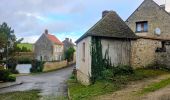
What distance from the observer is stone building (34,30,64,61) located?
84375 millimetres

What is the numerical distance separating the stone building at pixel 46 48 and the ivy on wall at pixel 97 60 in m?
58.0

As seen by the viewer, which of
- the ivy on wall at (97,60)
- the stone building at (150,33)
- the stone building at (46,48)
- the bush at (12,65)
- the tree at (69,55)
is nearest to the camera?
the ivy on wall at (97,60)

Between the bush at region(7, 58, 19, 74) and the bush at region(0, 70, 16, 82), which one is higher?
the bush at region(7, 58, 19, 74)

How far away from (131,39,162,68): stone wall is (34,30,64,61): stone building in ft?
181

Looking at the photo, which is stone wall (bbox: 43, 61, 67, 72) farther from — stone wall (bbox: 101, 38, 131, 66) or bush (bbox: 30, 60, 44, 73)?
stone wall (bbox: 101, 38, 131, 66)

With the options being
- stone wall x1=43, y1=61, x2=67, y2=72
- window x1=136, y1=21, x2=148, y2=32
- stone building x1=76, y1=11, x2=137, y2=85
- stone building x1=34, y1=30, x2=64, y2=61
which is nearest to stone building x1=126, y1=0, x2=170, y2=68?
window x1=136, y1=21, x2=148, y2=32

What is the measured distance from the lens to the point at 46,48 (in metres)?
85.4

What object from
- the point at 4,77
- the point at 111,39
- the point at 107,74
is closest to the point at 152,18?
the point at 111,39

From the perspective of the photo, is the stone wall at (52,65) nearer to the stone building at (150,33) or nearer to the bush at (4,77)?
the bush at (4,77)

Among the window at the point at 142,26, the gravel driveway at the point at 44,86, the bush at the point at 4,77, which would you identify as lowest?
the gravel driveway at the point at 44,86

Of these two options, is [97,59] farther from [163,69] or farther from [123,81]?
[163,69]

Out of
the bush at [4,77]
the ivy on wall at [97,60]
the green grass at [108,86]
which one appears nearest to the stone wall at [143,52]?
the green grass at [108,86]

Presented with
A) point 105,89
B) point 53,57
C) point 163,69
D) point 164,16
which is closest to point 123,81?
point 105,89

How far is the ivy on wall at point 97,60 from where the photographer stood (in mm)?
26147
